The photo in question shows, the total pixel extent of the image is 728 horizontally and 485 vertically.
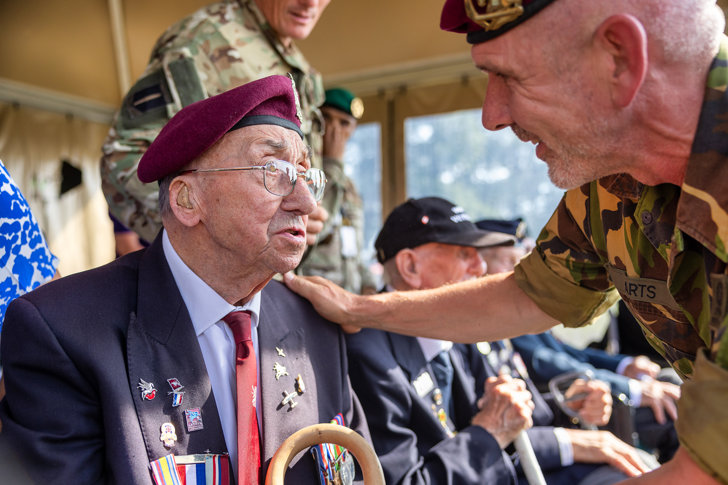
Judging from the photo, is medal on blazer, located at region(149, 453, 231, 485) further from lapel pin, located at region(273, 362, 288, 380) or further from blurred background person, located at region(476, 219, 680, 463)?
blurred background person, located at region(476, 219, 680, 463)

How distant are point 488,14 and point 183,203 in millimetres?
1007

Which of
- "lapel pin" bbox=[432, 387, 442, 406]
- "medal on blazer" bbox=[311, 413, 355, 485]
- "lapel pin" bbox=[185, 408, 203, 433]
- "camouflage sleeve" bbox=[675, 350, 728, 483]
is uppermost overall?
"camouflage sleeve" bbox=[675, 350, 728, 483]

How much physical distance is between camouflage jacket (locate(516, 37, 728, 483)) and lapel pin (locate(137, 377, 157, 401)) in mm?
1178

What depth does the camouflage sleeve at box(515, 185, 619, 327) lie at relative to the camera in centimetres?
180

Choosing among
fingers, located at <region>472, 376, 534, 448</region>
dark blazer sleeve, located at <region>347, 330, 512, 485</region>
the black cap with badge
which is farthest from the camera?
the black cap with badge

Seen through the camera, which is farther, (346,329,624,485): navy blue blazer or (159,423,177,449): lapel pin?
(346,329,624,485): navy blue blazer

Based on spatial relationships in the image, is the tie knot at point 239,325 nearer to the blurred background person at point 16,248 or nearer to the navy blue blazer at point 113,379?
the navy blue blazer at point 113,379

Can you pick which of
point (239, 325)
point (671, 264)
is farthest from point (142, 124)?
point (671, 264)

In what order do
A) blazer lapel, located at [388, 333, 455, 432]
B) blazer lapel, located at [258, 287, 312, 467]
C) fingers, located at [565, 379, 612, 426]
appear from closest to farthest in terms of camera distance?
blazer lapel, located at [258, 287, 312, 467] < blazer lapel, located at [388, 333, 455, 432] < fingers, located at [565, 379, 612, 426]

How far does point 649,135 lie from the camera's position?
126 centimetres

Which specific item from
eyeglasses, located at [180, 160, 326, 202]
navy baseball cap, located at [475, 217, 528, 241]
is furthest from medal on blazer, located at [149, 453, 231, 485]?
navy baseball cap, located at [475, 217, 528, 241]

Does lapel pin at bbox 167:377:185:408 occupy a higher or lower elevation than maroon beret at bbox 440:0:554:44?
lower

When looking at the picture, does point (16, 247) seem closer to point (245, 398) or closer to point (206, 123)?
point (206, 123)

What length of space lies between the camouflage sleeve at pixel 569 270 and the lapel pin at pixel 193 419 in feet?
3.56
